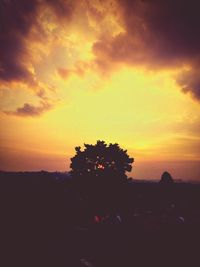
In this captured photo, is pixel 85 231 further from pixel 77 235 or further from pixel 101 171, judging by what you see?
pixel 101 171

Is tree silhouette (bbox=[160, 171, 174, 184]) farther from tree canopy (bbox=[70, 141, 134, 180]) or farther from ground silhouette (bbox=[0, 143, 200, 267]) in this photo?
tree canopy (bbox=[70, 141, 134, 180])

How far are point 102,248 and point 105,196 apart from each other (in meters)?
5.34

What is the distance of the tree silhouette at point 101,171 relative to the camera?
26.6 meters

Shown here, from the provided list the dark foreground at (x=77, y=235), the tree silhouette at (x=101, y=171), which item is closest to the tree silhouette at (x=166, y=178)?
the dark foreground at (x=77, y=235)

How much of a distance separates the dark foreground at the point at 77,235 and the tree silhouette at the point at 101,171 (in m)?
1.73

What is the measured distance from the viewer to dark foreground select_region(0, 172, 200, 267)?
19.6 meters

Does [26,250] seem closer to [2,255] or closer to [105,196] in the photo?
[2,255]

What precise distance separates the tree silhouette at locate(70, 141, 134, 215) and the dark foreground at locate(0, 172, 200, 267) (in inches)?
68.0

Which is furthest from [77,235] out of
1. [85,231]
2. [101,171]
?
[101,171]

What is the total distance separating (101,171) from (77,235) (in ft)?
24.5

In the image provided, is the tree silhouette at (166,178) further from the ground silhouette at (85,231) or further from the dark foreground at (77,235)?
the dark foreground at (77,235)

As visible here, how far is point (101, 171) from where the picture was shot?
91.4ft

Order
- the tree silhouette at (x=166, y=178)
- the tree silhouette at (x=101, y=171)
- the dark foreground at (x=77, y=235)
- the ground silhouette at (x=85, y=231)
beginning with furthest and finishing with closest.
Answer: the tree silhouette at (x=166, y=178)
the tree silhouette at (x=101, y=171)
the ground silhouette at (x=85, y=231)
the dark foreground at (x=77, y=235)

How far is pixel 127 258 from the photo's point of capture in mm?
21656
